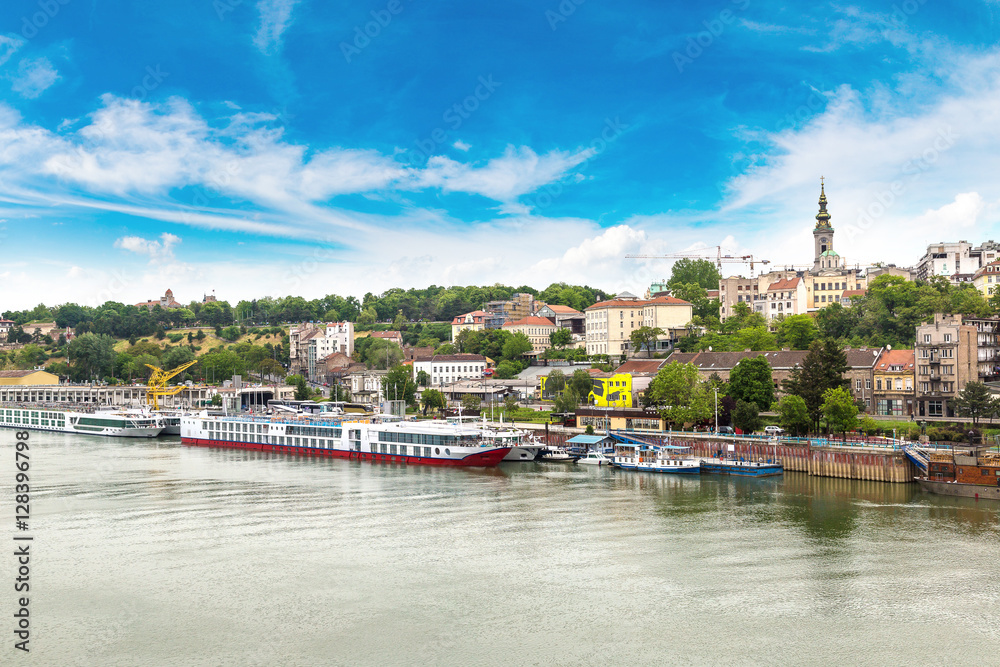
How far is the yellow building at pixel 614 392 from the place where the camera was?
193 feet

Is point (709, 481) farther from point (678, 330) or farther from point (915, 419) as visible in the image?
point (678, 330)

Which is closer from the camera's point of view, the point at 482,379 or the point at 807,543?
the point at 807,543

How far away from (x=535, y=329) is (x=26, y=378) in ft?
192

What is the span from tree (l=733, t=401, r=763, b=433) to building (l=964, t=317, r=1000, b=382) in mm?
12892

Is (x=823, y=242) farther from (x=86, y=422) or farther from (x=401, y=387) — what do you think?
(x=86, y=422)

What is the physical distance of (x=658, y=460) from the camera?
131ft

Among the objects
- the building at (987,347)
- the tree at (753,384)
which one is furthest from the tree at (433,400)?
the building at (987,347)

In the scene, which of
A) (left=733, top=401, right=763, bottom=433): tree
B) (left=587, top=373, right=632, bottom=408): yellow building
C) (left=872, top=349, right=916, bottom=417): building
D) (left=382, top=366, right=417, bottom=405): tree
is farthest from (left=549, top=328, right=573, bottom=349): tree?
(left=733, top=401, right=763, bottom=433): tree

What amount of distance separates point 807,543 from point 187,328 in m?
134

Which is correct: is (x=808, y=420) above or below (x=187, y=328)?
below

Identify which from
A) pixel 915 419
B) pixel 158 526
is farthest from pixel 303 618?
pixel 915 419

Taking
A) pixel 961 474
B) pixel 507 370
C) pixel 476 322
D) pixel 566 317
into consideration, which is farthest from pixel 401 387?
pixel 961 474

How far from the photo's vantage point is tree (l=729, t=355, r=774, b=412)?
4741cm

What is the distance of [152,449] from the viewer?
174ft
